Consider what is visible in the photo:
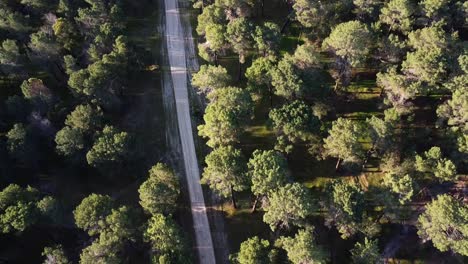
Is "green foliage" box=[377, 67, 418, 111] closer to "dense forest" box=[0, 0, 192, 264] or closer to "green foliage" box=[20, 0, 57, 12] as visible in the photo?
"dense forest" box=[0, 0, 192, 264]

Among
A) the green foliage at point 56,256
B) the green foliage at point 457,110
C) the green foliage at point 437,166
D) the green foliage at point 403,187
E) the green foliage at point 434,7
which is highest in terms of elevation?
the green foliage at point 434,7

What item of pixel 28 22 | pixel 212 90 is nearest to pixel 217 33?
pixel 212 90

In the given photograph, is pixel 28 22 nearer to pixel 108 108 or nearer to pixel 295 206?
pixel 108 108

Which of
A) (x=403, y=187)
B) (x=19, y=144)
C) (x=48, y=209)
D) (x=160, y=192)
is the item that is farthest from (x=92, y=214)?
(x=403, y=187)

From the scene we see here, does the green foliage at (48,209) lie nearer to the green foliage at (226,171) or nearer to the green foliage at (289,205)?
the green foliage at (226,171)

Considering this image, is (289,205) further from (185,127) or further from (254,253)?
(185,127)

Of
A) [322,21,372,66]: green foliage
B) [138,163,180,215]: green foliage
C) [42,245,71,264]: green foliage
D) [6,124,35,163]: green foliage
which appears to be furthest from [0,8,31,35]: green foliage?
[322,21,372,66]: green foliage

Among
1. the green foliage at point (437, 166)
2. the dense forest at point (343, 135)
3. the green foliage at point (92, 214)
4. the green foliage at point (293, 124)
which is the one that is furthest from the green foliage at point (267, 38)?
the green foliage at point (92, 214)
